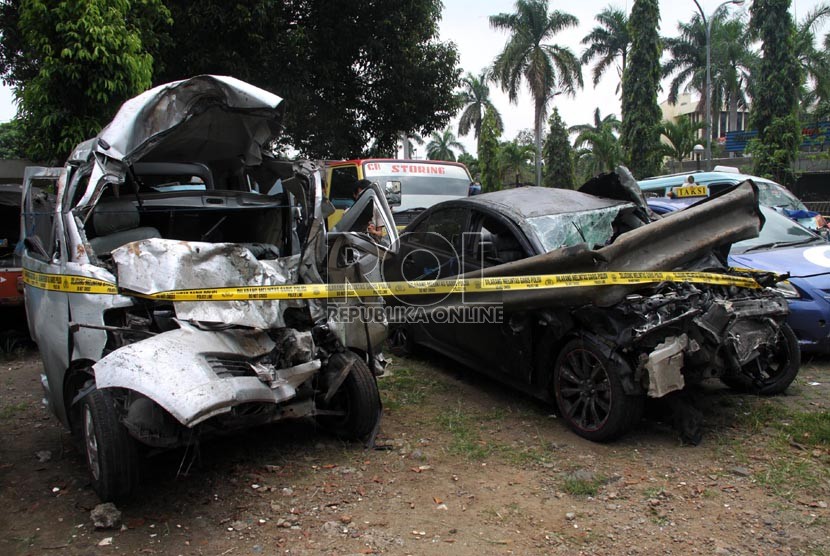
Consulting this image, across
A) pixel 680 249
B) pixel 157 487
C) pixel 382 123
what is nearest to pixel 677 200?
pixel 680 249

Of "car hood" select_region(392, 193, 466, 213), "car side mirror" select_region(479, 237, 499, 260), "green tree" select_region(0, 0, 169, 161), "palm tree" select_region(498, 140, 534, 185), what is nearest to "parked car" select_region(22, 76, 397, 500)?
"car side mirror" select_region(479, 237, 499, 260)

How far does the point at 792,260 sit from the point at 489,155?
32720 mm

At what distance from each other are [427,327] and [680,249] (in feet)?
7.96

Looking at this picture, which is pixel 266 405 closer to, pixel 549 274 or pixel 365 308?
pixel 365 308

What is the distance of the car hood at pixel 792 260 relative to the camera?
18.8 feet

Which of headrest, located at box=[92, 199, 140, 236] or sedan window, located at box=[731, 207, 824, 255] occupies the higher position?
headrest, located at box=[92, 199, 140, 236]

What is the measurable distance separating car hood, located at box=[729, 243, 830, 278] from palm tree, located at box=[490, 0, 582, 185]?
90.3 feet

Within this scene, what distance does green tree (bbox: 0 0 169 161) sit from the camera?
7.31 m

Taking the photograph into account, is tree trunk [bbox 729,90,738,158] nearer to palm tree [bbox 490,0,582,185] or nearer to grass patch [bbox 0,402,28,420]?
palm tree [bbox 490,0,582,185]

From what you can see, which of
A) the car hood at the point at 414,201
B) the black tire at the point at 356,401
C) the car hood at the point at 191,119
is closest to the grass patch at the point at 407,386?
the black tire at the point at 356,401

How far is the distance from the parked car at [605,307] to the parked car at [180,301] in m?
0.93

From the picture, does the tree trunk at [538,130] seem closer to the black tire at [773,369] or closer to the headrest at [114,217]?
the black tire at [773,369]

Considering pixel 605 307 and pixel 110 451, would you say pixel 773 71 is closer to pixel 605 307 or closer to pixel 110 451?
pixel 605 307

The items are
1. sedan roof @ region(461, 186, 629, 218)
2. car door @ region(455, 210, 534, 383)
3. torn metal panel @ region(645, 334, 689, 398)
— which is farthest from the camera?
sedan roof @ region(461, 186, 629, 218)
